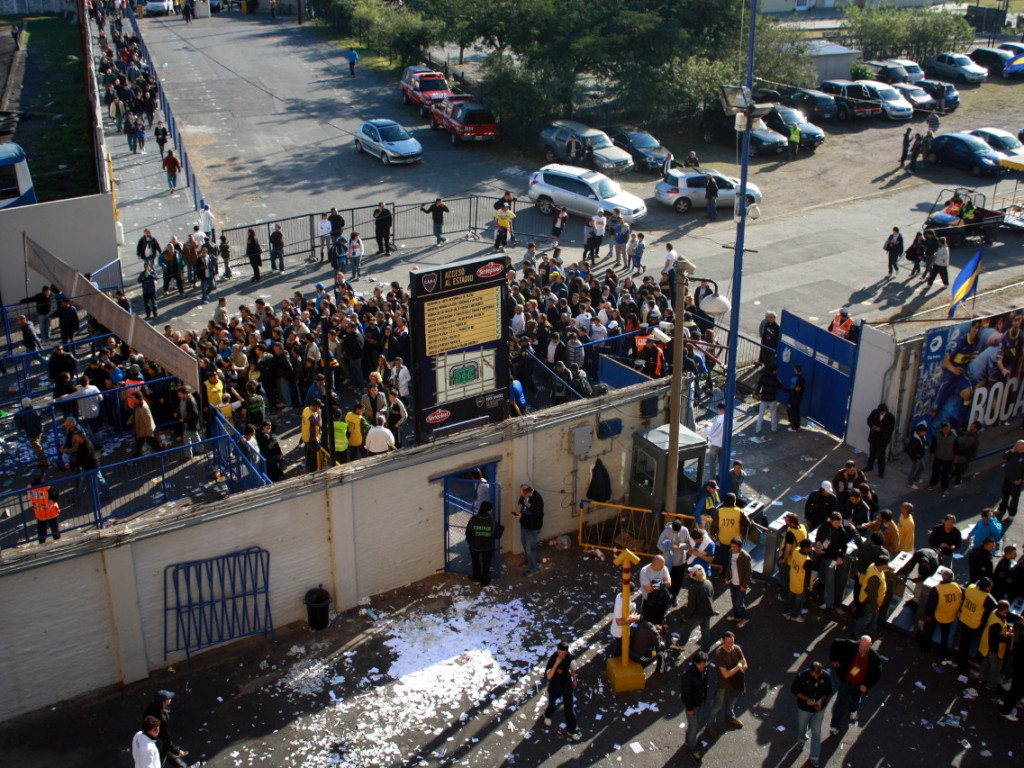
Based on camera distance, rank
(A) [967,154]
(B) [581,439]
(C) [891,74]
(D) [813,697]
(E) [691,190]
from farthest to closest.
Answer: (C) [891,74] < (A) [967,154] < (E) [691,190] < (B) [581,439] < (D) [813,697]

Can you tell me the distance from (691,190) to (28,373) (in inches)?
795

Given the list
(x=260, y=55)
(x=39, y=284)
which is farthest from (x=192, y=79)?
(x=39, y=284)

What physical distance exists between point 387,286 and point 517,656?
14.2m

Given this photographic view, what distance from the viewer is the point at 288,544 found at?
13.7m

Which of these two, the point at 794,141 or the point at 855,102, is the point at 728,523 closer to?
the point at 794,141

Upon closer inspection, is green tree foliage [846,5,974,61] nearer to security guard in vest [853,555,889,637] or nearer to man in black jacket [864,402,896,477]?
man in black jacket [864,402,896,477]

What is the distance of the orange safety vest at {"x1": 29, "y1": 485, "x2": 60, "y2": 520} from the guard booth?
28.7ft

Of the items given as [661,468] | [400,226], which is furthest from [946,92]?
[661,468]

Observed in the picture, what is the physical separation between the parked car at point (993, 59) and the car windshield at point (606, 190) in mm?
28781

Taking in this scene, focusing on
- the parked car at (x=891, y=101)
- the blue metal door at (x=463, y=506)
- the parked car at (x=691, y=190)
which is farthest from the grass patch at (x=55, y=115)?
the parked car at (x=891, y=101)

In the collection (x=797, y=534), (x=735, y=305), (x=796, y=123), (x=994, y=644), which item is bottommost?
(x=994, y=644)

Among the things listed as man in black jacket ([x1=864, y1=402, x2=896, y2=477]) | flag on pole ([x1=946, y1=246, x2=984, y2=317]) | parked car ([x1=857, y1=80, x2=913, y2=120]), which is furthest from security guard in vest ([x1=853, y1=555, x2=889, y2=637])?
parked car ([x1=857, y1=80, x2=913, y2=120])

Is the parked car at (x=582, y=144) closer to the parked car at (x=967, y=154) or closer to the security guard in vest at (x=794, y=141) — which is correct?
the security guard in vest at (x=794, y=141)

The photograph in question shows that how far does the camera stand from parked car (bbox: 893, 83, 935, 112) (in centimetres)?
4381
